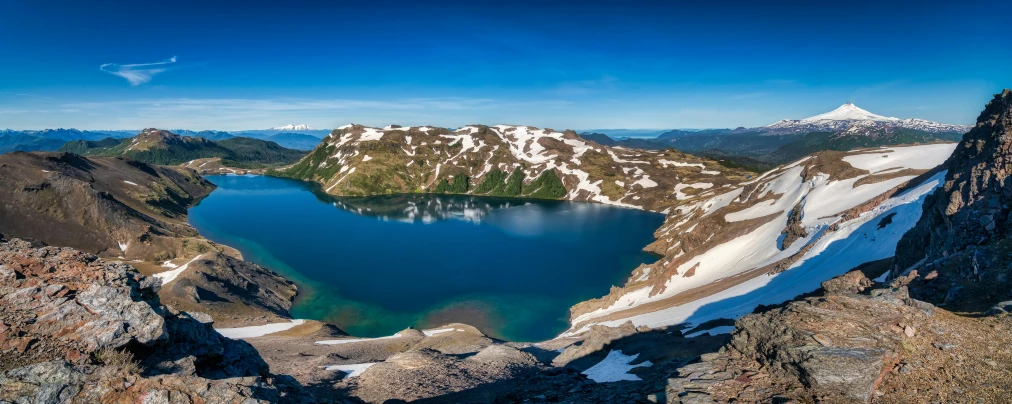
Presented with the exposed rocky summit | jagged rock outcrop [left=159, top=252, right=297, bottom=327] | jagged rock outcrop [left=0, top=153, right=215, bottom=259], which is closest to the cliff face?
jagged rock outcrop [left=159, top=252, right=297, bottom=327]

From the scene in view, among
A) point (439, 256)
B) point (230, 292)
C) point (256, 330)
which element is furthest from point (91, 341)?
point (439, 256)

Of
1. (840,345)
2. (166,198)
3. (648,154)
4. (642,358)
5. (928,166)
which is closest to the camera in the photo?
(840,345)

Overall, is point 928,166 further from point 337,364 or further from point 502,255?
point 337,364

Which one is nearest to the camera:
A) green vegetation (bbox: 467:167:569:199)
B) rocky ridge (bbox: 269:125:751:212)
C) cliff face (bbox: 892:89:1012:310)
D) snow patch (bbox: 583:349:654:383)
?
cliff face (bbox: 892:89:1012:310)

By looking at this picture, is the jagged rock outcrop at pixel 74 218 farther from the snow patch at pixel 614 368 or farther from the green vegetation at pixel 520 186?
the green vegetation at pixel 520 186

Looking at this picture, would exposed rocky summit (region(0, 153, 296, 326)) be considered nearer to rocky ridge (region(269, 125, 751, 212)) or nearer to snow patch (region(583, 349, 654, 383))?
snow patch (region(583, 349, 654, 383))

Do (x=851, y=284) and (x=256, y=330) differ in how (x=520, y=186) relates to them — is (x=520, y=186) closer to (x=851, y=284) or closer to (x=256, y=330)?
(x=256, y=330)

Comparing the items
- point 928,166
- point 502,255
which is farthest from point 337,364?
point 928,166

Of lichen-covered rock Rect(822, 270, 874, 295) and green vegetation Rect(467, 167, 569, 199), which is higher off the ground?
lichen-covered rock Rect(822, 270, 874, 295)
